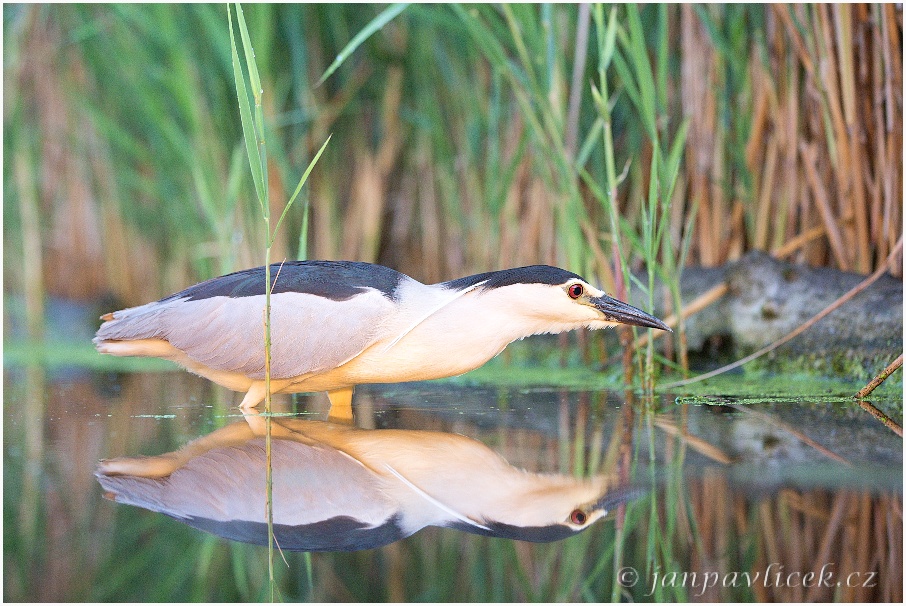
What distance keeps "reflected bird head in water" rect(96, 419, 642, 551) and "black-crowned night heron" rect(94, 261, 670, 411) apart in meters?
0.47

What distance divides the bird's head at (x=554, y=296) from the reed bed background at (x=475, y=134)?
0.32 m

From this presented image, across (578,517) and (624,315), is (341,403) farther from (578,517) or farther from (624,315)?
(578,517)

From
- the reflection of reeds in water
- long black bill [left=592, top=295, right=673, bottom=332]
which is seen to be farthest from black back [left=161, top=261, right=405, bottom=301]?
the reflection of reeds in water

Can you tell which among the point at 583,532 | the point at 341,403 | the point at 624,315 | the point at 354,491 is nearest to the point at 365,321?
the point at 341,403

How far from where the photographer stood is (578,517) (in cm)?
204

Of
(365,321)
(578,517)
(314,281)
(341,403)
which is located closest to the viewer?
(578,517)

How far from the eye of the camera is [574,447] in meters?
2.75

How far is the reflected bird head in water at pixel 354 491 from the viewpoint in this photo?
1978mm

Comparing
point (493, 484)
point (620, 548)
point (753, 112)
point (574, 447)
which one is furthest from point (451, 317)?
point (753, 112)

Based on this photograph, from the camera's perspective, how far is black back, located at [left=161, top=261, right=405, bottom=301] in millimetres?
3355

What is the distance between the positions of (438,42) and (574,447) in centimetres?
303

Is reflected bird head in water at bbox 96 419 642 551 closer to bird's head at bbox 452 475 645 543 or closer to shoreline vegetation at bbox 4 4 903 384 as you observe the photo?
bird's head at bbox 452 475 645 543

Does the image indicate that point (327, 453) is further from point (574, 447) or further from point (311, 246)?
point (311, 246)

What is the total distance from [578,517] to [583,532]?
106 mm
